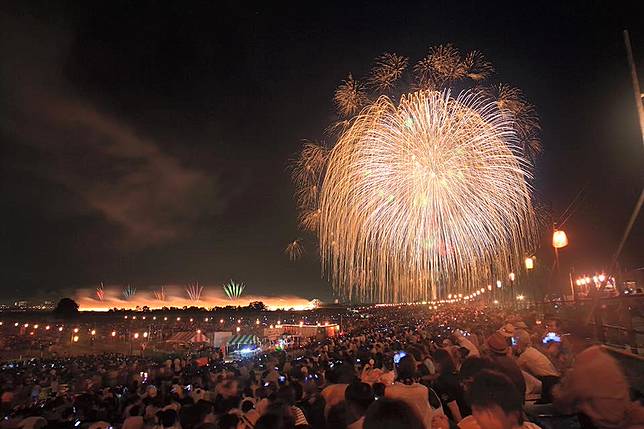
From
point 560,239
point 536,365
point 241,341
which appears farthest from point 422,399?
point 241,341

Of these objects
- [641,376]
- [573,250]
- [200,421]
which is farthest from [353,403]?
[573,250]

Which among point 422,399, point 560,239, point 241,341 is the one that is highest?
point 560,239

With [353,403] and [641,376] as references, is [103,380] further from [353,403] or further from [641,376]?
[641,376]

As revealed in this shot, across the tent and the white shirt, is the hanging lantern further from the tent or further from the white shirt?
the tent

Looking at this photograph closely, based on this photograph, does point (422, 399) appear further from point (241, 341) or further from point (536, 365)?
point (241, 341)

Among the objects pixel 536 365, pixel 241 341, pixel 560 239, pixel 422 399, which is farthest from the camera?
pixel 241 341

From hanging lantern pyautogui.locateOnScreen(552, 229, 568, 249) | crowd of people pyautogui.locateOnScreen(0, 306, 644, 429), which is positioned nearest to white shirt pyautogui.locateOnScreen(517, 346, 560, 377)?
crowd of people pyautogui.locateOnScreen(0, 306, 644, 429)

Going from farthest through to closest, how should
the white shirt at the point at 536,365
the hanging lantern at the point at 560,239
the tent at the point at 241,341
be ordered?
1. the tent at the point at 241,341
2. the hanging lantern at the point at 560,239
3. the white shirt at the point at 536,365

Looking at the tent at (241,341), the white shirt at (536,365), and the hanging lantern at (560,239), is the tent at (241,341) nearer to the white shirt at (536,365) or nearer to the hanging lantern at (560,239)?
the hanging lantern at (560,239)

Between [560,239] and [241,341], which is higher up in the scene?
[560,239]

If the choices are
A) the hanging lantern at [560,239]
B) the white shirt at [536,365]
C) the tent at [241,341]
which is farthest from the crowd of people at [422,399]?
the tent at [241,341]

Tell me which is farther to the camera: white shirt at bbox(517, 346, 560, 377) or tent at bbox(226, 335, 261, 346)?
tent at bbox(226, 335, 261, 346)
